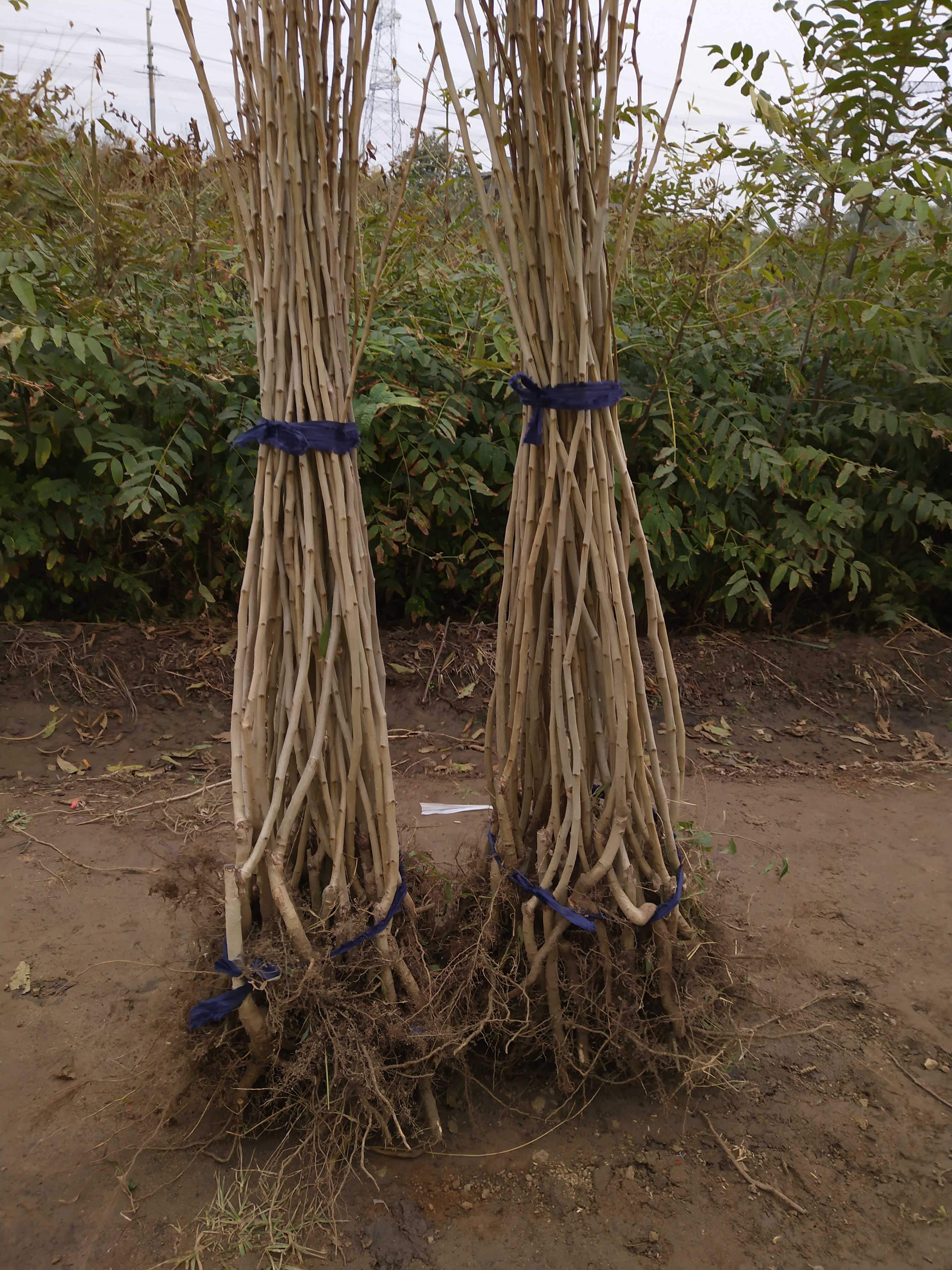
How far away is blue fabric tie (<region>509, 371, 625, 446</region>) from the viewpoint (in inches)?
66.6

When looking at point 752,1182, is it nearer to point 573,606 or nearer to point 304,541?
point 573,606

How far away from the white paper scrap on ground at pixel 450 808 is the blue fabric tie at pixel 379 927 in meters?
0.45

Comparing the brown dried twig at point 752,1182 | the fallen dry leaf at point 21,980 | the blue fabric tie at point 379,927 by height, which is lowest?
the brown dried twig at point 752,1182

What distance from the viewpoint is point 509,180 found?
166cm

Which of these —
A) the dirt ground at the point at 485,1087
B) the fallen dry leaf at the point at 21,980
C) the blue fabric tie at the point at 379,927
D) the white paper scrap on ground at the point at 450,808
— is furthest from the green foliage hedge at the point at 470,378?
the blue fabric tie at the point at 379,927

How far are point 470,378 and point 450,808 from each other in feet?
6.72

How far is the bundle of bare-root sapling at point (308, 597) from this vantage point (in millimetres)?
1607

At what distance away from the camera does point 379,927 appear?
1.74 metres

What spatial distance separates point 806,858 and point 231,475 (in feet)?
8.79

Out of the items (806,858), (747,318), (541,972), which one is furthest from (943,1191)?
(747,318)

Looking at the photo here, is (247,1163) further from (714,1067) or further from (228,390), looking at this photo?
(228,390)

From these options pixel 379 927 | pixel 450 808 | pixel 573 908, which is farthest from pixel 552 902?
pixel 450 808

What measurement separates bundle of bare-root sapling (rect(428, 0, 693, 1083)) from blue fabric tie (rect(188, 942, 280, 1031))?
0.51m

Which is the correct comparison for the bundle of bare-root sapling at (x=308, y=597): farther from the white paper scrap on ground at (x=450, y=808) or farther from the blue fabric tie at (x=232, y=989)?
the white paper scrap on ground at (x=450, y=808)
